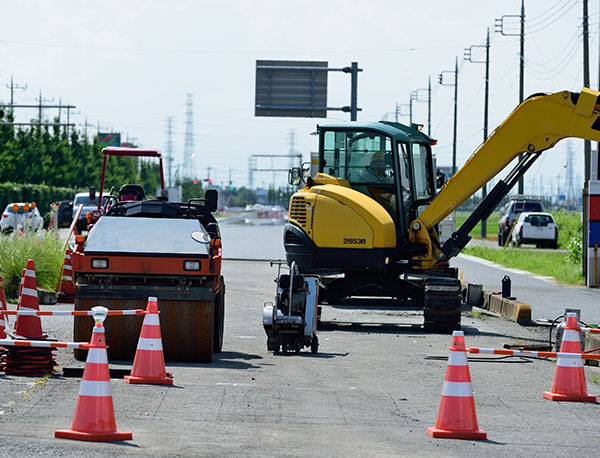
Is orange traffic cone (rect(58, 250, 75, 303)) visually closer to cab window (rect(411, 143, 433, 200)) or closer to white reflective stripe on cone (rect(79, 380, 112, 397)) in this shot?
cab window (rect(411, 143, 433, 200))

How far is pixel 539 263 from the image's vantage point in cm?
3944

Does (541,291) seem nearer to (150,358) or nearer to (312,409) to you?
(150,358)

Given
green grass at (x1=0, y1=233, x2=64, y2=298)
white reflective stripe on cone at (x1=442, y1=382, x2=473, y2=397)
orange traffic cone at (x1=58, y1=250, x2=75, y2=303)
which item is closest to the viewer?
white reflective stripe on cone at (x1=442, y1=382, x2=473, y2=397)

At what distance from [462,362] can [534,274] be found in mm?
26495

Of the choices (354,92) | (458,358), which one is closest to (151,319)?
(458,358)

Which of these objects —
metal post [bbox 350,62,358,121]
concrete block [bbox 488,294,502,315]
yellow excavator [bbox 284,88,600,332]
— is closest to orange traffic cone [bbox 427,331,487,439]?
yellow excavator [bbox 284,88,600,332]

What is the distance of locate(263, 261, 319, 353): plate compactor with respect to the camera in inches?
563

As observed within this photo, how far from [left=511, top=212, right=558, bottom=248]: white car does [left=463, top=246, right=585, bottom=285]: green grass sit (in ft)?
15.8

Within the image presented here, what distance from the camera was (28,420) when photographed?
9.09m

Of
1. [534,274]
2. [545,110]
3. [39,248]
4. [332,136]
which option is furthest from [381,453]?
[534,274]

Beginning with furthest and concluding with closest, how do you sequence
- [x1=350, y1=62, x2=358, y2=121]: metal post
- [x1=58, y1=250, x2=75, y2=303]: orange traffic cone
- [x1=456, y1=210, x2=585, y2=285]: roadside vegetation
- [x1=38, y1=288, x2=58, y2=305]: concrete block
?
[x1=350, y1=62, x2=358, y2=121]: metal post → [x1=456, y1=210, x2=585, y2=285]: roadside vegetation → [x1=58, y1=250, x2=75, y2=303]: orange traffic cone → [x1=38, y1=288, x2=58, y2=305]: concrete block

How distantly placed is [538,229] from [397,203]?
35.9 metres

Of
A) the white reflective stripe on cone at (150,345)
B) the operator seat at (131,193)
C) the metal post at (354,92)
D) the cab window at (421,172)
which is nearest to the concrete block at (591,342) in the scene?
the cab window at (421,172)

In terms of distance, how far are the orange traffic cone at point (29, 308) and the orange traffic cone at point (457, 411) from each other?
5.30 metres
